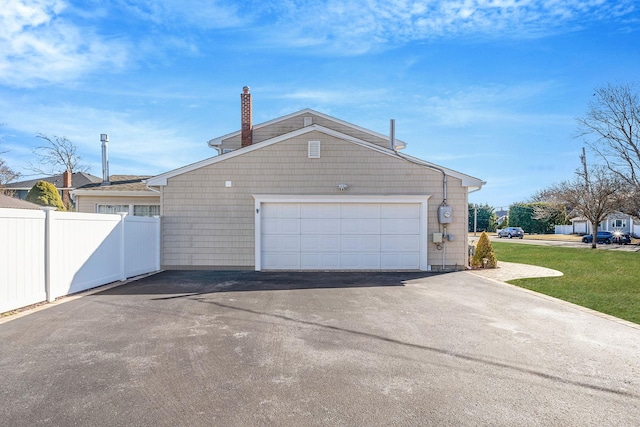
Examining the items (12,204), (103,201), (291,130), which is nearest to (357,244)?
(291,130)

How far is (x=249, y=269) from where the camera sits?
455 inches

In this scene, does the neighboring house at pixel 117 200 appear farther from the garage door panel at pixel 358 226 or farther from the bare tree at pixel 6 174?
the bare tree at pixel 6 174

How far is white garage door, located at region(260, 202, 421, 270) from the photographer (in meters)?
11.5

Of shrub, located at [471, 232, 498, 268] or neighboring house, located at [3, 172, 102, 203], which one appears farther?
neighboring house, located at [3, 172, 102, 203]

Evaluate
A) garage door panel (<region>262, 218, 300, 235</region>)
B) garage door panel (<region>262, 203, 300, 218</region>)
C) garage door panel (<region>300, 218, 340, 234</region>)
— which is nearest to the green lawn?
garage door panel (<region>300, 218, 340, 234</region>)

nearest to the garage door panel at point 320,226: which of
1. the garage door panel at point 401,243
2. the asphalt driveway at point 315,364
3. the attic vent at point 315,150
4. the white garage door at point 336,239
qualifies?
the white garage door at point 336,239

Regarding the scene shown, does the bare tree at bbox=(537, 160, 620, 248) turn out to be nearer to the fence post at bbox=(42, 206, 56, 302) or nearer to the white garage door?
the white garage door

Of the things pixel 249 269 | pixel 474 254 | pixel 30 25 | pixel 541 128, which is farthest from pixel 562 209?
pixel 30 25

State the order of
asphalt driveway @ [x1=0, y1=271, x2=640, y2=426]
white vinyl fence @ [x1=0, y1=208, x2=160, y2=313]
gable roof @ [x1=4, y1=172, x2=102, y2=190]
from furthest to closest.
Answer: gable roof @ [x1=4, y1=172, x2=102, y2=190]
white vinyl fence @ [x1=0, y1=208, x2=160, y2=313]
asphalt driveway @ [x1=0, y1=271, x2=640, y2=426]

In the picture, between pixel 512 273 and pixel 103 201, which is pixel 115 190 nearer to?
pixel 103 201

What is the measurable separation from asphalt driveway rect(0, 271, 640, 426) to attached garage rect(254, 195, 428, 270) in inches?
169

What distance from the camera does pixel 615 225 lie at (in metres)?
40.9

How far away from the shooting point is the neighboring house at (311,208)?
11555 millimetres

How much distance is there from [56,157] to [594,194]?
142 ft
